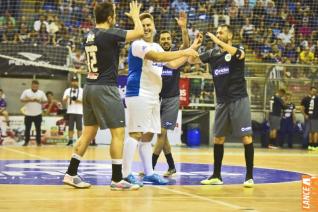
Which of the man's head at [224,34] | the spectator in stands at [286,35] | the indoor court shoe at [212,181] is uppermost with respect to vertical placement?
the spectator in stands at [286,35]

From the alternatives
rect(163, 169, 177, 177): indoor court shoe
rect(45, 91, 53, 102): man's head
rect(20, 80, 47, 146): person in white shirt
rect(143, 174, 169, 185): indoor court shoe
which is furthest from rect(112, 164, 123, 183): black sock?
rect(45, 91, 53, 102): man's head

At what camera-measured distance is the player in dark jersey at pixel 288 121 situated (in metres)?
21.8

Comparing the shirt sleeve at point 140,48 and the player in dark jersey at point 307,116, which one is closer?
the shirt sleeve at point 140,48

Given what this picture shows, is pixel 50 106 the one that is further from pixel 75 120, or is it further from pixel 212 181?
pixel 212 181

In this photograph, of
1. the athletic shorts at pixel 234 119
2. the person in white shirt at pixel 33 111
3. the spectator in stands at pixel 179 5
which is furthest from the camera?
the spectator in stands at pixel 179 5

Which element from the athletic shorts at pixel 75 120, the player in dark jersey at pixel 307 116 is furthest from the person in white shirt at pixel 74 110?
the player in dark jersey at pixel 307 116

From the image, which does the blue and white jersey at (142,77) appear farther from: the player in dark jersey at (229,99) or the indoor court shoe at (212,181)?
the indoor court shoe at (212,181)

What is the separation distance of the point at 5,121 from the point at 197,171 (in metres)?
10.7

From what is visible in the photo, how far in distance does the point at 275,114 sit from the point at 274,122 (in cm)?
29

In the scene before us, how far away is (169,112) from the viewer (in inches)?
392

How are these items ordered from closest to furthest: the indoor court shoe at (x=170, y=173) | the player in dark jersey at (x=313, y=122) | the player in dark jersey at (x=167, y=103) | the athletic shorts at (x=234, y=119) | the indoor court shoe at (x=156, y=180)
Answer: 1. the indoor court shoe at (x=156, y=180)
2. the athletic shorts at (x=234, y=119)
3. the indoor court shoe at (x=170, y=173)
4. the player in dark jersey at (x=167, y=103)
5. the player in dark jersey at (x=313, y=122)

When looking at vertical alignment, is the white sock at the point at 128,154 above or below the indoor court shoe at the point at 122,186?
above

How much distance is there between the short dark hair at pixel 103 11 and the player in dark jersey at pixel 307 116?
580 inches

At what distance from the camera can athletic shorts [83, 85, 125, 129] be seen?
7734 mm
